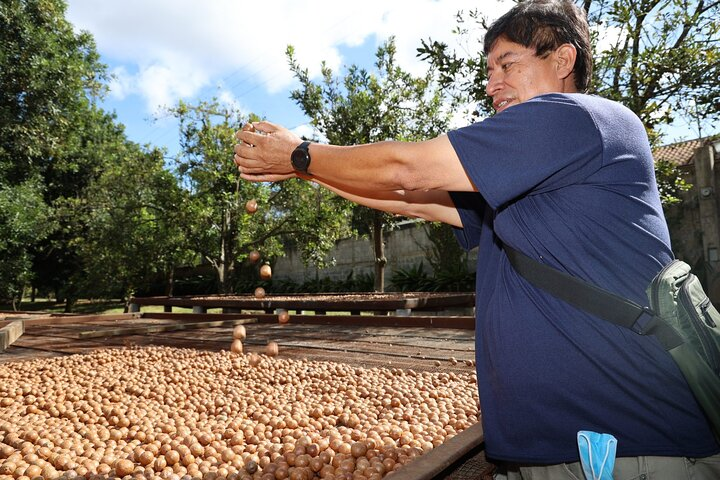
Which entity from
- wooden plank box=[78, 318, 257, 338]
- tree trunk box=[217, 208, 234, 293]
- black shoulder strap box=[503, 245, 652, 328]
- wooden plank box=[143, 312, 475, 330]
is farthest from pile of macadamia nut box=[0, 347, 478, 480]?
tree trunk box=[217, 208, 234, 293]

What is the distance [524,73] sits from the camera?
1395mm

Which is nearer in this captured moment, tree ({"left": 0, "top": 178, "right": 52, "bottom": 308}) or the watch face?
the watch face

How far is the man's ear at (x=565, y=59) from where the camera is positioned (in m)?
1.36

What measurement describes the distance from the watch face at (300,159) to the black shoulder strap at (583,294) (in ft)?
2.23

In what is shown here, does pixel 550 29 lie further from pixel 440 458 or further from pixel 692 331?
pixel 440 458

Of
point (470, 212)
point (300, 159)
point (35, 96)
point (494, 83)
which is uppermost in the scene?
point (35, 96)

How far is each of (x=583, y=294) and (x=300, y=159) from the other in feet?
2.78

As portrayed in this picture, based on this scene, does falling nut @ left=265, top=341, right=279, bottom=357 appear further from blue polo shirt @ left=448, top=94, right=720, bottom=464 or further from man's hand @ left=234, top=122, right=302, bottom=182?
blue polo shirt @ left=448, top=94, right=720, bottom=464

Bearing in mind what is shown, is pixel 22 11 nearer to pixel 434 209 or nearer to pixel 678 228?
pixel 434 209

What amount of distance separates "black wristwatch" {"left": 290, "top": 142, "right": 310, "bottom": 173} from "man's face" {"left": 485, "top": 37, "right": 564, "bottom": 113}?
1.88ft

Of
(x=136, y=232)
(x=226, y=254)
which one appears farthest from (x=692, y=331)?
(x=136, y=232)

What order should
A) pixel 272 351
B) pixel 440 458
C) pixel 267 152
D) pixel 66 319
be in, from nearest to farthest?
pixel 440 458 < pixel 267 152 < pixel 272 351 < pixel 66 319

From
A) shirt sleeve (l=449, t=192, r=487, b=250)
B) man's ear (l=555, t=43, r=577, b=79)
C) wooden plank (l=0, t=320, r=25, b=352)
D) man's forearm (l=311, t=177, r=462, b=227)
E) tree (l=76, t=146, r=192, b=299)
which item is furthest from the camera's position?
tree (l=76, t=146, r=192, b=299)

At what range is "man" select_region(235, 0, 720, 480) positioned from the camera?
1.05 metres
